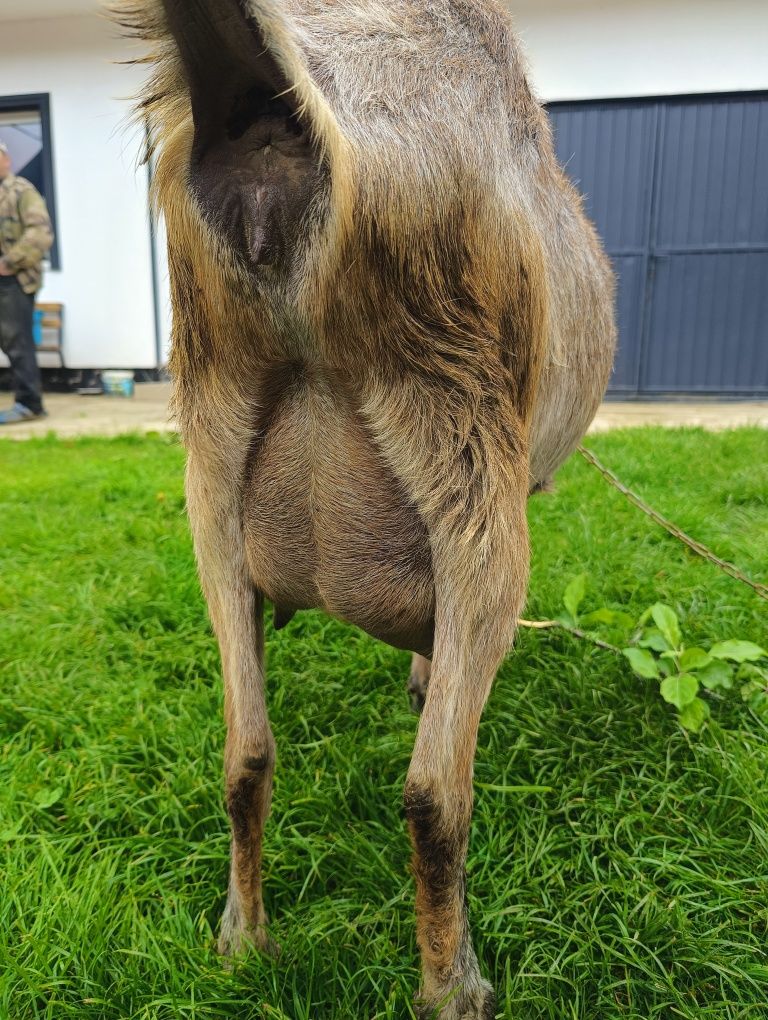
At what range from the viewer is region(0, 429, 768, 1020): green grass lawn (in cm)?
165

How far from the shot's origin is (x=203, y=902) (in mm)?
1903

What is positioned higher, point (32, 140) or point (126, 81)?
point (126, 81)

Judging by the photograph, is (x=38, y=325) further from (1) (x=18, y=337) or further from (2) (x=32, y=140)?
(2) (x=32, y=140)

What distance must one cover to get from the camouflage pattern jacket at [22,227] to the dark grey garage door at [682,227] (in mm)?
5548

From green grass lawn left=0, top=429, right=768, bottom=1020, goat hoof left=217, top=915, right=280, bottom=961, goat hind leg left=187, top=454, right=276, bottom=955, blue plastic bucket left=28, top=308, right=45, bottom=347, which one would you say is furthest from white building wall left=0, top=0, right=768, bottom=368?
goat hoof left=217, top=915, right=280, bottom=961

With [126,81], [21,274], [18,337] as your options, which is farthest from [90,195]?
[18,337]

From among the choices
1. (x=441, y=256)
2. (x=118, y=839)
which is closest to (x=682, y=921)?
(x=118, y=839)

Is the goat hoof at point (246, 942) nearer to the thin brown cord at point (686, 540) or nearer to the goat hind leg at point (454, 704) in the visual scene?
the goat hind leg at point (454, 704)

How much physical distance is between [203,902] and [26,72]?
1039 centimetres

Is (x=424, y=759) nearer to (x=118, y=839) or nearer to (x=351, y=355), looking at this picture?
(x=351, y=355)

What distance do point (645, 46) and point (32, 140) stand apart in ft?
23.6

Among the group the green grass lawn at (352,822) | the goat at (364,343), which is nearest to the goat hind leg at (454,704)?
the goat at (364,343)

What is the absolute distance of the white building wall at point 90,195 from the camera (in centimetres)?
927

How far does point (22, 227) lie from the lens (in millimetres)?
8125
